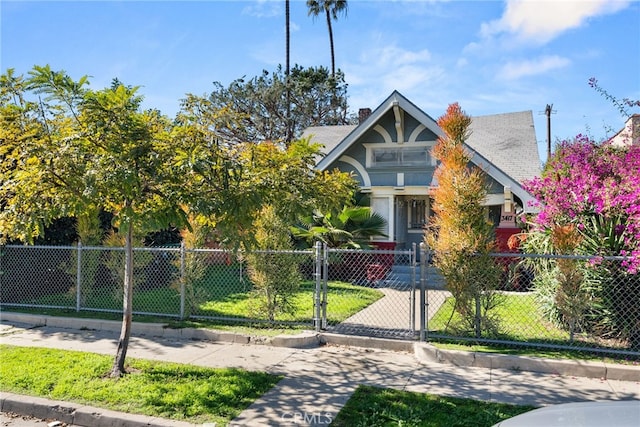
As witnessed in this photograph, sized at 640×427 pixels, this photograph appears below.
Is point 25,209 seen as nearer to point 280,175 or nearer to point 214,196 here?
point 214,196

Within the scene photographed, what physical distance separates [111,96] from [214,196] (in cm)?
150

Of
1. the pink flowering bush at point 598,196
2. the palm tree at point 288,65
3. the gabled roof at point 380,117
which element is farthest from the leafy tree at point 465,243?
the palm tree at point 288,65

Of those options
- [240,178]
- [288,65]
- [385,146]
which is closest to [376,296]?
[385,146]

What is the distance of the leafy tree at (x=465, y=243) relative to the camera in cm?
676

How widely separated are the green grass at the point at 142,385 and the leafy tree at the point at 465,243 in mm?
3122

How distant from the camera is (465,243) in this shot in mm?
6730

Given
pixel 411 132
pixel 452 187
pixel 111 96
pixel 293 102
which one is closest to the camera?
pixel 111 96

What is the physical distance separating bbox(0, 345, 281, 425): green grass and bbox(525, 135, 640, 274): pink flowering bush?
521cm

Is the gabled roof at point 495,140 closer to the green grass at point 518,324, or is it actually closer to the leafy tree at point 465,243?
the green grass at point 518,324

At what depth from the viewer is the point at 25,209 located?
5250 mm

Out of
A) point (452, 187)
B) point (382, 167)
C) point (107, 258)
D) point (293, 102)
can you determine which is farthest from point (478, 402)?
point (293, 102)

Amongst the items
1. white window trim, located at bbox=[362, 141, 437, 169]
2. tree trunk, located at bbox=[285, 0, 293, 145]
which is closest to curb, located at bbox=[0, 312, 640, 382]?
white window trim, located at bbox=[362, 141, 437, 169]

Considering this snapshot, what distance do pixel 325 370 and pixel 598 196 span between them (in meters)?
4.80

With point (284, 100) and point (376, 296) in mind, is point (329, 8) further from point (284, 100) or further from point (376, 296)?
point (376, 296)
